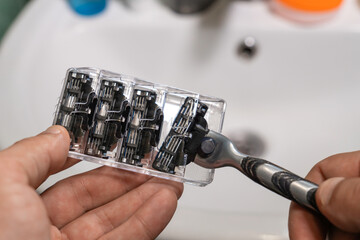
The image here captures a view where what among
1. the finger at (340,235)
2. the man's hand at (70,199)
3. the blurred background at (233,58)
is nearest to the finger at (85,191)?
the man's hand at (70,199)

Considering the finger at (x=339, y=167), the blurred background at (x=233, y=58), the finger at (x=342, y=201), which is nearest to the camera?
the finger at (x=342, y=201)

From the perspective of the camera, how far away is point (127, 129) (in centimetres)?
48

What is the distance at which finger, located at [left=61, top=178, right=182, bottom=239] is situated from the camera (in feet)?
1.59

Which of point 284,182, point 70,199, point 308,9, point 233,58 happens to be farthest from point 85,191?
point 308,9

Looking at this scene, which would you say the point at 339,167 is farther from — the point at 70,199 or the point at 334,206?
the point at 70,199

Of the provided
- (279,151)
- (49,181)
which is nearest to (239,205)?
(279,151)

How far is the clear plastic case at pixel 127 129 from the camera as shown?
47 centimetres

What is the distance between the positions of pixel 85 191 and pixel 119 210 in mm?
52

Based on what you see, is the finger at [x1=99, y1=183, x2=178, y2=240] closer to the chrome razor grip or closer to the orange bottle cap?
the chrome razor grip

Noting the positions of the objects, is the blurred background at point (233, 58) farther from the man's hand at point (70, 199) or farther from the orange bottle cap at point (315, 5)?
the man's hand at point (70, 199)

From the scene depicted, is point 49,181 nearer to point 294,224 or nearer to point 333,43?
point 294,224

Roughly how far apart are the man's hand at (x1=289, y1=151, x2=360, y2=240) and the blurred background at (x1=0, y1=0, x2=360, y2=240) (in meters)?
0.15

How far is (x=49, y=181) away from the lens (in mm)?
522

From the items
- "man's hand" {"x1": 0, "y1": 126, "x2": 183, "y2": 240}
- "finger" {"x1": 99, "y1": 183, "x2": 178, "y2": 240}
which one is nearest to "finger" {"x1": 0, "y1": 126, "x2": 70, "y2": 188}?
"man's hand" {"x1": 0, "y1": 126, "x2": 183, "y2": 240}
